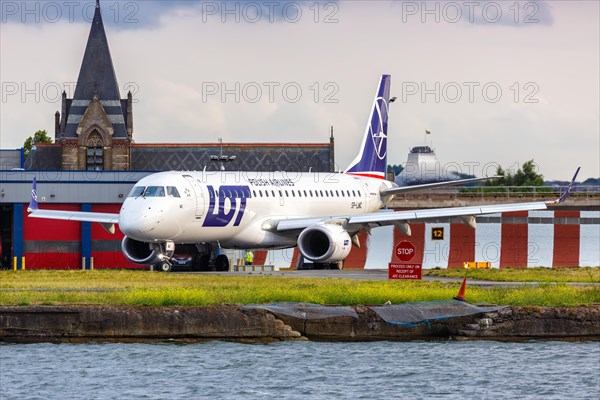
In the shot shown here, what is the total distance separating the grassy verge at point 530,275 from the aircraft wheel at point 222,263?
7.30m

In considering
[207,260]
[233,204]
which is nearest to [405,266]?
[233,204]

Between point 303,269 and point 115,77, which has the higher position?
point 115,77

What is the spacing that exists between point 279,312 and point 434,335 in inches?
138

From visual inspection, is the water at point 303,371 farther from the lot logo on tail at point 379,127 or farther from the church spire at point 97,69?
the church spire at point 97,69

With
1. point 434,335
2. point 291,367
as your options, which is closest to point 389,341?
point 434,335

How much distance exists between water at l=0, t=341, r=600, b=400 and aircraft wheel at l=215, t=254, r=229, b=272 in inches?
805

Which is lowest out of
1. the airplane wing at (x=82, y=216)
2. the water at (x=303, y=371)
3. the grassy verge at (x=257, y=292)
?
the water at (x=303, y=371)

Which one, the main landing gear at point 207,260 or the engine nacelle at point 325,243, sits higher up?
the engine nacelle at point 325,243

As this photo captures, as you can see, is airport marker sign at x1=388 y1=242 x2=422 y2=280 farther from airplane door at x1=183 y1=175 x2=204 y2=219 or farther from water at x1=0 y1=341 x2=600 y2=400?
water at x1=0 y1=341 x2=600 y2=400

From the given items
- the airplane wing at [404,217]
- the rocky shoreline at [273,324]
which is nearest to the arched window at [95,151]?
the airplane wing at [404,217]

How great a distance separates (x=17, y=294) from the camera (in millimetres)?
32562

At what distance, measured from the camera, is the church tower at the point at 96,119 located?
9381 cm

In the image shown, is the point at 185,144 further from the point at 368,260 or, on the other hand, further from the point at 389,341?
the point at 389,341

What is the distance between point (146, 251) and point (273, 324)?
19.3 m
